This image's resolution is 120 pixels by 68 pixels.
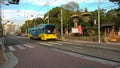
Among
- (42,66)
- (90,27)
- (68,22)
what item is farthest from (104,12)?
(42,66)

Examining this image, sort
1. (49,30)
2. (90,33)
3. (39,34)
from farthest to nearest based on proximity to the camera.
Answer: (90,33), (39,34), (49,30)

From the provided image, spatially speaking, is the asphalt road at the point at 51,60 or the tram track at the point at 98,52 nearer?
the asphalt road at the point at 51,60

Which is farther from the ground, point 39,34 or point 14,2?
point 14,2

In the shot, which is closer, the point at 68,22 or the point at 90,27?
the point at 90,27

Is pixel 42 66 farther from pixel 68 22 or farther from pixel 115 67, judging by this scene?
pixel 68 22

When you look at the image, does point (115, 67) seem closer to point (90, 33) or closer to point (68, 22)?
point (90, 33)

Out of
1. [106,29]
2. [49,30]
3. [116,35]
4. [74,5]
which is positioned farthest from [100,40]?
[74,5]

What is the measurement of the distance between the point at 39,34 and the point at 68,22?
26.9m

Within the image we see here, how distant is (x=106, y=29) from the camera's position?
226ft

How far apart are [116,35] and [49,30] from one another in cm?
1301

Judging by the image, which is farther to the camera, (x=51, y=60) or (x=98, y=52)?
(x=98, y=52)

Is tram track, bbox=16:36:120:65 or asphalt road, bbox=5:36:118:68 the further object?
tram track, bbox=16:36:120:65

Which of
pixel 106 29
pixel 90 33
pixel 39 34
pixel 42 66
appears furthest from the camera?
pixel 106 29

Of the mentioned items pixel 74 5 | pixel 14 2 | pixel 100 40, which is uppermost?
Answer: pixel 74 5
